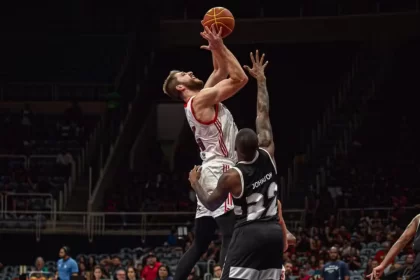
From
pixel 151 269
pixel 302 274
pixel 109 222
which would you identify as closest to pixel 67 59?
pixel 109 222

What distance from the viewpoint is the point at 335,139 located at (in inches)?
1258

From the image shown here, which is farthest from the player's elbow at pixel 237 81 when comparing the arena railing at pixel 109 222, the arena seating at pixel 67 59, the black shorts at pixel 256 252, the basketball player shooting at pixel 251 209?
the arena seating at pixel 67 59

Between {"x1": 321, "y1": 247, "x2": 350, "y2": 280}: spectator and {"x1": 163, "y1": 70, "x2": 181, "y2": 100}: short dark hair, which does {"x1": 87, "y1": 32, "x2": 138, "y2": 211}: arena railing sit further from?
{"x1": 163, "y1": 70, "x2": 181, "y2": 100}: short dark hair

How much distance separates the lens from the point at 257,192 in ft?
25.7

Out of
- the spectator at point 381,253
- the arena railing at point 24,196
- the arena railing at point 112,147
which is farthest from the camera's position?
the arena railing at point 112,147

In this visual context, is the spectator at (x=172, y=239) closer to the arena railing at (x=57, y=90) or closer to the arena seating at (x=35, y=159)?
the arena seating at (x=35, y=159)

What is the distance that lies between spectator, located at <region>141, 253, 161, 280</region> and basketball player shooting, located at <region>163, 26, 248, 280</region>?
367 inches

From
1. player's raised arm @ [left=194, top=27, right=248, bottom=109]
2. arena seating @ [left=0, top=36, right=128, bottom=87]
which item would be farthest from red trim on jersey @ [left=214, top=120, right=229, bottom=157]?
arena seating @ [left=0, top=36, right=128, bottom=87]

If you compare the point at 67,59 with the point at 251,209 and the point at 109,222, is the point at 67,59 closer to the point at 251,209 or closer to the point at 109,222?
the point at 109,222

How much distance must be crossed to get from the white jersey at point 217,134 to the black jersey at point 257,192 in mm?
851

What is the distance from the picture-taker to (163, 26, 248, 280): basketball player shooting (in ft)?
28.1

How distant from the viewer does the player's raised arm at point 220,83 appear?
854cm

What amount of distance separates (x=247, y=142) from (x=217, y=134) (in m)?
1.06

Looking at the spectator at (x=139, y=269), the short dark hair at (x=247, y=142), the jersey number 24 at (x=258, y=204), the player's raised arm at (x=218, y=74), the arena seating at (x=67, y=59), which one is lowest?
the spectator at (x=139, y=269)
